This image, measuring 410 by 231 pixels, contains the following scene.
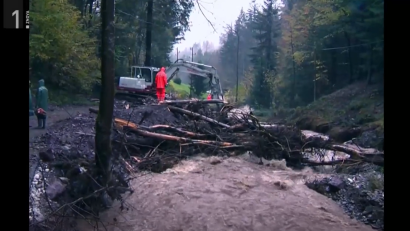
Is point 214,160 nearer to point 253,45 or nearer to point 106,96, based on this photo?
point 106,96

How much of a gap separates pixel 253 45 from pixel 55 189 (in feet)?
126

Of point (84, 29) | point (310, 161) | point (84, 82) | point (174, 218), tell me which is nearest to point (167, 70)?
point (84, 82)

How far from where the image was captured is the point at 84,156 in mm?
8297

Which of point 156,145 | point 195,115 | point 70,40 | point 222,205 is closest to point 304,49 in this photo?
point 70,40

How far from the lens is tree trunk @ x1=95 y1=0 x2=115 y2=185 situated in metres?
6.61

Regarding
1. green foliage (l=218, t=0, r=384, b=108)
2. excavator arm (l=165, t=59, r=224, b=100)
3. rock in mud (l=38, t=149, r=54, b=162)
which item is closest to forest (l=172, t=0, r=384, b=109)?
green foliage (l=218, t=0, r=384, b=108)

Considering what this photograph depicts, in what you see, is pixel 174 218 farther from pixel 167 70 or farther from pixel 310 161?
pixel 167 70

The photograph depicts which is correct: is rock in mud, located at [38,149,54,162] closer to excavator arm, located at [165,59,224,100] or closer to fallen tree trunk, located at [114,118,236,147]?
fallen tree trunk, located at [114,118,236,147]

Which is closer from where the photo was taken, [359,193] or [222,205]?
[222,205]

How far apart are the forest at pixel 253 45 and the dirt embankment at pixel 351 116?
67 centimetres

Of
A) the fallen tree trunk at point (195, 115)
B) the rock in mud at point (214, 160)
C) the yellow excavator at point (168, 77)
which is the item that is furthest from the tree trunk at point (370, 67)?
the rock in mud at point (214, 160)

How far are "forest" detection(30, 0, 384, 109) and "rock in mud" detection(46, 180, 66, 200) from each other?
3.28 m

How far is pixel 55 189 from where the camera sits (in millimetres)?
6523

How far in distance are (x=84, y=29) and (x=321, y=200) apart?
731 inches
